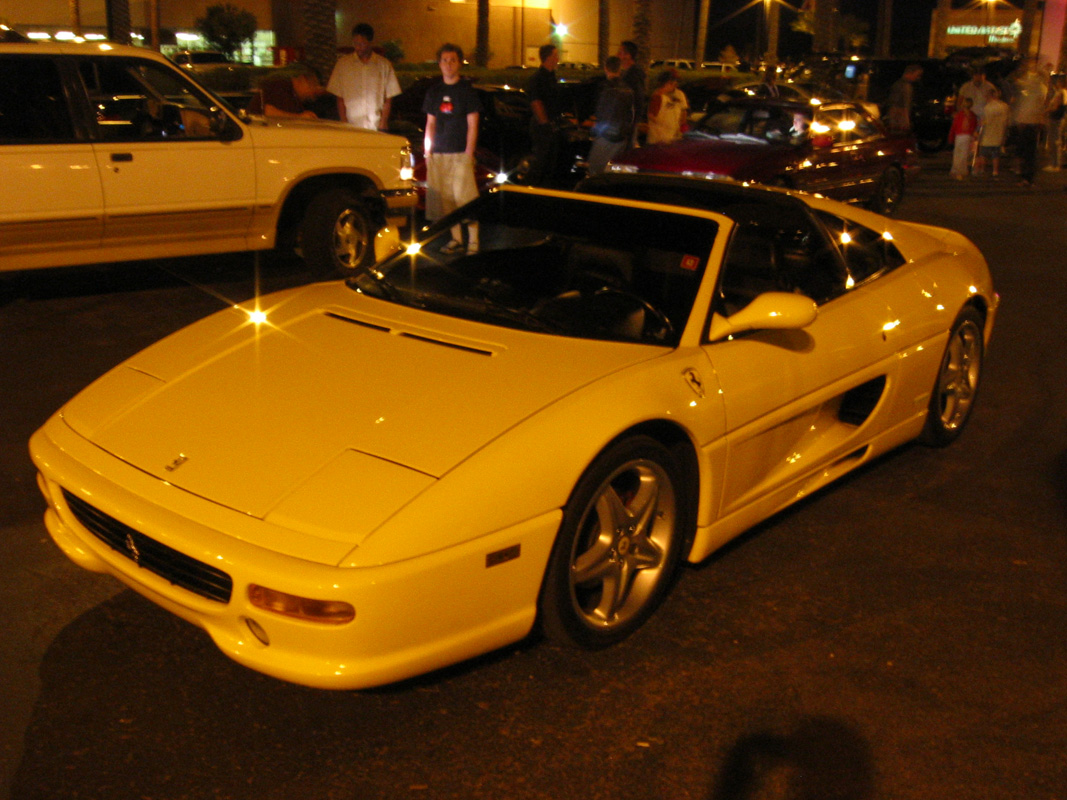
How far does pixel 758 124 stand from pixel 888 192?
237 cm

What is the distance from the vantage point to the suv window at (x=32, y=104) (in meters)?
6.88

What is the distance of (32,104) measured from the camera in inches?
274

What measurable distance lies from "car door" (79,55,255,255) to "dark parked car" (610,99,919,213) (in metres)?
4.30

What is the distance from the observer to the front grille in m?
2.74

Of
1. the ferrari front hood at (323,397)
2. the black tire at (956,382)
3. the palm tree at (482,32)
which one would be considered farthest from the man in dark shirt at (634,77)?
the palm tree at (482,32)

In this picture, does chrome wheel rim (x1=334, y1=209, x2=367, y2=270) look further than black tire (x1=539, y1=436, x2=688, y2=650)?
Yes

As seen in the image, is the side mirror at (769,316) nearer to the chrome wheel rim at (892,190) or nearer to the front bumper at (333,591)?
the front bumper at (333,591)

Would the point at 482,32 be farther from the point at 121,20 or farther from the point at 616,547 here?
the point at 616,547

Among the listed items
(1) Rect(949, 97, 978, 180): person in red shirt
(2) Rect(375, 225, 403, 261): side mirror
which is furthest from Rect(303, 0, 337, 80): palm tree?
(2) Rect(375, 225, 403, 261): side mirror

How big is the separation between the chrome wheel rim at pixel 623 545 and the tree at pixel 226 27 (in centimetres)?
4734

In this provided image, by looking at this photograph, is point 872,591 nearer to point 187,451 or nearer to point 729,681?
point 729,681

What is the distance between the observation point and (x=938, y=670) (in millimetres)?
3320

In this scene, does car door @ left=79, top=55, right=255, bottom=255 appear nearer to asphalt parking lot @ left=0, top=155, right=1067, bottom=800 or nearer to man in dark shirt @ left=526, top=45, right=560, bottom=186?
asphalt parking lot @ left=0, top=155, right=1067, bottom=800

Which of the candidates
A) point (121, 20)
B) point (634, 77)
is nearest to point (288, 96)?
point (634, 77)
